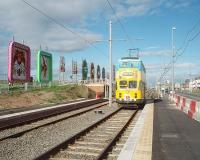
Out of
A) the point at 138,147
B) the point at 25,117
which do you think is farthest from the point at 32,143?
the point at 25,117

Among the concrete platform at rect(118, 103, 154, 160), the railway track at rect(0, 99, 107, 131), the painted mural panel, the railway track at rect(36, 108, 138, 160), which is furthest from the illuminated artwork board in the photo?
the concrete platform at rect(118, 103, 154, 160)

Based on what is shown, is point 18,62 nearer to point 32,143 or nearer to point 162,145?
point 32,143

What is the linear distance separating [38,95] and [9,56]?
16530 millimetres

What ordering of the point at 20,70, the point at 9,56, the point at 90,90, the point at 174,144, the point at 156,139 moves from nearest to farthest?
the point at 174,144
the point at 156,139
the point at 9,56
the point at 20,70
the point at 90,90

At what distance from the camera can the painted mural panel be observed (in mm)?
28625

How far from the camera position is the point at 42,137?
558 inches

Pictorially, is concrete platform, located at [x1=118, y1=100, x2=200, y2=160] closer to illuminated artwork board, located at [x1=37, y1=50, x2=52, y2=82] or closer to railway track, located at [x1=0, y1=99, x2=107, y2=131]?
railway track, located at [x1=0, y1=99, x2=107, y2=131]

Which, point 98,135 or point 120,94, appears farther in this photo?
point 120,94

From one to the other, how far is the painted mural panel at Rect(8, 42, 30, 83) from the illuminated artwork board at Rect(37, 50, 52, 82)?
4930 mm

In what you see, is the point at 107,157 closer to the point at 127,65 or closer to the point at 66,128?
the point at 66,128

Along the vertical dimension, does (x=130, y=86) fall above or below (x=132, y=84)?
below

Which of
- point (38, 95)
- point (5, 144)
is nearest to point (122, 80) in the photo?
point (38, 95)

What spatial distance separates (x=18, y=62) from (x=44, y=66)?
8555 mm

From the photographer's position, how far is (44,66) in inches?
1538
